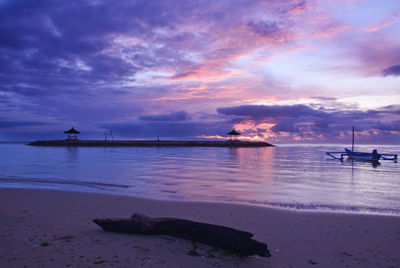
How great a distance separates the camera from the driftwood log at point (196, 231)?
5.10 m

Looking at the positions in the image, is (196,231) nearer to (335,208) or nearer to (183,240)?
(183,240)

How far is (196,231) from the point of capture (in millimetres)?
5730

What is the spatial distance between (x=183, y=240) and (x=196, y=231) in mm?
343

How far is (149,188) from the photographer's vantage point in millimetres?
14406

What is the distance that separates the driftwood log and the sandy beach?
145 mm

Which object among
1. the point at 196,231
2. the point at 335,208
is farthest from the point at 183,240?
the point at 335,208

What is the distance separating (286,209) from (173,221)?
5266 millimetres

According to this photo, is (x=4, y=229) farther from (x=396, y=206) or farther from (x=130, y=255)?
(x=396, y=206)

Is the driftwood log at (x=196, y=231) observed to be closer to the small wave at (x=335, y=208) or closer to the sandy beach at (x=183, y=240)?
the sandy beach at (x=183, y=240)

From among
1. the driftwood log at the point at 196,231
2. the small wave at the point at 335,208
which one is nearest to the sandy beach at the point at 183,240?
the driftwood log at the point at 196,231

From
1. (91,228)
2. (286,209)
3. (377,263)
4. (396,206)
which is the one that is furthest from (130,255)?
(396,206)

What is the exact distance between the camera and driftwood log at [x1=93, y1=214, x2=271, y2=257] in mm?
5098

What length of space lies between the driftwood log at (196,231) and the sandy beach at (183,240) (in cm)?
15

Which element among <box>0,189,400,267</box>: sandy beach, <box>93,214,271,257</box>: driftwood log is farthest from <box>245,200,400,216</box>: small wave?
<box>93,214,271,257</box>: driftwood log
